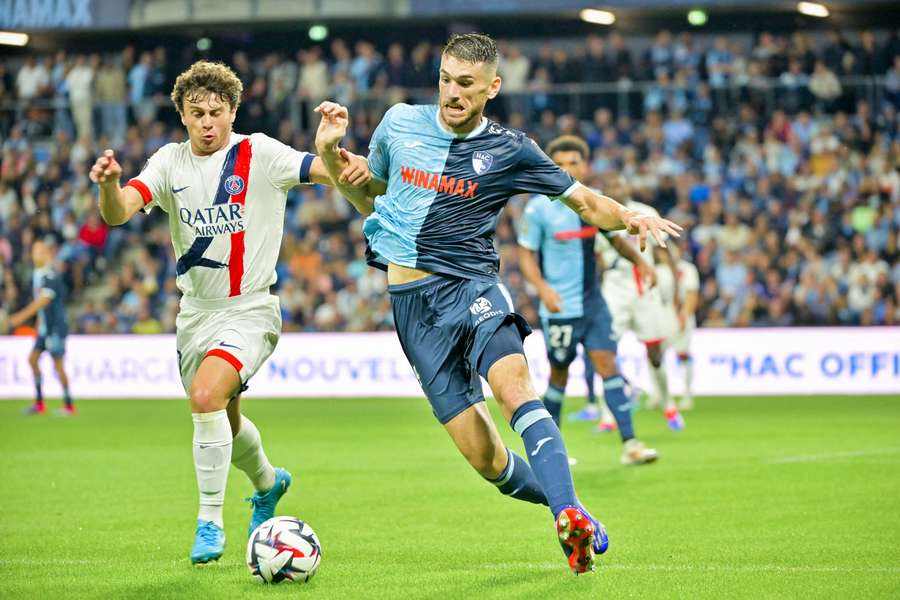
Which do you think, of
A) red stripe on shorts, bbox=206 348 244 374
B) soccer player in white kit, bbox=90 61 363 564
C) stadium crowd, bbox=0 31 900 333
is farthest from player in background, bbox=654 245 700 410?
red stripe on shorts, bbox=206 348 244 374

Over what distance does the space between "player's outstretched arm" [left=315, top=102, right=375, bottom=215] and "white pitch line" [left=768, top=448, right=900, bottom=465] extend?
19.1 feet

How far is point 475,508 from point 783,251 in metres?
14.7

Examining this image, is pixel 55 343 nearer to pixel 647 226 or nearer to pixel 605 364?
pixel 605 364

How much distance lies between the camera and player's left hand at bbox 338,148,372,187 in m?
6.33

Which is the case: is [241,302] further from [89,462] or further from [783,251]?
[783,251]

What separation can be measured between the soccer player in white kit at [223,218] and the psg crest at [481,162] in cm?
88

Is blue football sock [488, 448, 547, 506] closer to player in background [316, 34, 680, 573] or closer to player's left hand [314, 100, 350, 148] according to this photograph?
player in background [316, 34, 680, 573]

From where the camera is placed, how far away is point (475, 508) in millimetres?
8719

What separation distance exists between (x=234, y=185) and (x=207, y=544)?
6.03 ft

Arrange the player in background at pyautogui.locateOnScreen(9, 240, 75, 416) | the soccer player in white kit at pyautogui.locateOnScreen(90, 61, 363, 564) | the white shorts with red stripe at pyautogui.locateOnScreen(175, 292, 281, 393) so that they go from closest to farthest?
the white shorts with red stripe at pyautogui.locateOnScreen(175, 292, 281, 393) → the soccer player in white kit at pyautogui.locateOnScreen(90, 61, 363, 564) → the player in background at pyautogui.locateOnScreen(9, 240, 75, 416)

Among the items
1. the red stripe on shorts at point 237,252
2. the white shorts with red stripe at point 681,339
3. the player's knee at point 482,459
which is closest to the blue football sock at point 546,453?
the player's knee at point 482,459

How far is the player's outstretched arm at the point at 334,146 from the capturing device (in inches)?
243

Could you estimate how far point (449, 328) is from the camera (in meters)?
6.21

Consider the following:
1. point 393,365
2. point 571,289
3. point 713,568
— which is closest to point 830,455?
point 571,289
